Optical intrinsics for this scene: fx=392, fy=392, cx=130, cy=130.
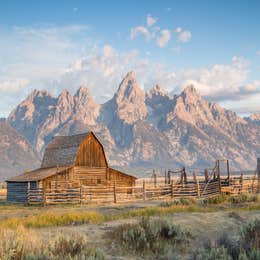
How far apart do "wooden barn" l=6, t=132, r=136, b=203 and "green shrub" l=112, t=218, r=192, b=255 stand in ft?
82.0

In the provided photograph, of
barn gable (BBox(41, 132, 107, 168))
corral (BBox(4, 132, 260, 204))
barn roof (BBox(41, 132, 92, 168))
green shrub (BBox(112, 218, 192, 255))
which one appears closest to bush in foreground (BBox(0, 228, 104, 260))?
green shrub (BBox(112, 218, 192, 255))

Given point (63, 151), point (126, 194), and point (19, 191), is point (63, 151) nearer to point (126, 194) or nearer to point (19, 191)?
point (19, 191)

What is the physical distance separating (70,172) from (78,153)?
2.68m

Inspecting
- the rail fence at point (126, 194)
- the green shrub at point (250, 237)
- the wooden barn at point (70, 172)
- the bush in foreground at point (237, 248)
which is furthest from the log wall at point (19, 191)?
the bush in foreground at point (237, 248)

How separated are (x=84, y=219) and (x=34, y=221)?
1864mm

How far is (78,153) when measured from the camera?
1586 inches

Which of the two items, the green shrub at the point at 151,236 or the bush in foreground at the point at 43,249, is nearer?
the bush in foreground at the point at 43,249

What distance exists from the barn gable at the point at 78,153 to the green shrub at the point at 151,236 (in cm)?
2917

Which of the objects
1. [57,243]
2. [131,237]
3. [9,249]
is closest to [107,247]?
[131,237]

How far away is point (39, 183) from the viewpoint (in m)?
35.6

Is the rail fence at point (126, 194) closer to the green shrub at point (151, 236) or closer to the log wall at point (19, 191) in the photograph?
the log wall at point (19, 191)

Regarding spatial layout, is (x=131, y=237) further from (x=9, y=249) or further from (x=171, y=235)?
(x=9, y=249)

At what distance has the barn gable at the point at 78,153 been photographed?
1588 inches

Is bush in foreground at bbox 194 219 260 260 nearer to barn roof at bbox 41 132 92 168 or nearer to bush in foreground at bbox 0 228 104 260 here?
bush in foreground at bbox 0 228 104 260
